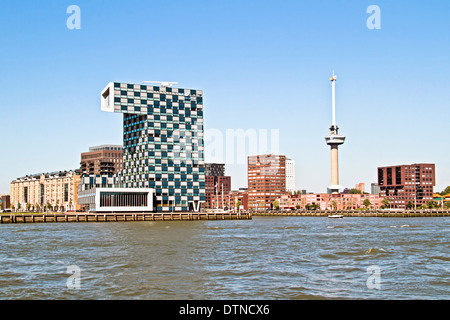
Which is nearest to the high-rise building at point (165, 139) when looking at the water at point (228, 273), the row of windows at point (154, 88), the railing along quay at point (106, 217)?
the row of windows at point (154, 88)

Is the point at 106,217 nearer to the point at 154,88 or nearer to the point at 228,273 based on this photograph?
the point at 154,88

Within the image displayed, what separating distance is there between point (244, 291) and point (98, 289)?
8092 millimetres

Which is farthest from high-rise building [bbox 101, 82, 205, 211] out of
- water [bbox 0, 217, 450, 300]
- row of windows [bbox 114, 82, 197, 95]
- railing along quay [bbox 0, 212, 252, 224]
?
water [bbox 0, 217, 450, 300]

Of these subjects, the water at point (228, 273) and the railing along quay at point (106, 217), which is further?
the railing along quay at point (106, 217)

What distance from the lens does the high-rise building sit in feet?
562

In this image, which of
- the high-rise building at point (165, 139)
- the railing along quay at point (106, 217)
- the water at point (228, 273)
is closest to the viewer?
the water at point (228, 273)

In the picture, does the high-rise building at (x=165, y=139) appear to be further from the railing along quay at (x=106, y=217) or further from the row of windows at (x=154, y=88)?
the railing along quay at (x=106, y=217)

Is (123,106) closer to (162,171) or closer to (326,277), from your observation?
(162,171)

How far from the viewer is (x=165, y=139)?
570 feet

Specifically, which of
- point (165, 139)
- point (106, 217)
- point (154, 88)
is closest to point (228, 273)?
point (106, 217)

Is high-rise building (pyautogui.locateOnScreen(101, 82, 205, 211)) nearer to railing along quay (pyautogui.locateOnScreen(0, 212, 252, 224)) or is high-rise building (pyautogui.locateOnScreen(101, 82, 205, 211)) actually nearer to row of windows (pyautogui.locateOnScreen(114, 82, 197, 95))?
row of windows (pyautogui.locateOnScreen(114, 82, 197, 95))

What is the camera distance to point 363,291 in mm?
26828

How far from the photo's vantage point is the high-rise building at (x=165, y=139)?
562ft
